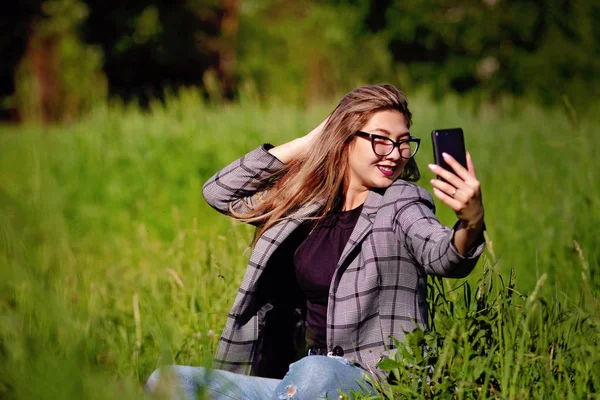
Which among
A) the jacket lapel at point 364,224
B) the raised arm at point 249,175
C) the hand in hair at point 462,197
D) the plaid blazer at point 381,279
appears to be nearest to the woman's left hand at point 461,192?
the hand in hair at point 462,197

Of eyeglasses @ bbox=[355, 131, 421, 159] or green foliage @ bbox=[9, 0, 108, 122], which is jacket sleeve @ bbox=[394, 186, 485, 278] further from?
green foliage @ bbox=[9, 0, 108, 122]

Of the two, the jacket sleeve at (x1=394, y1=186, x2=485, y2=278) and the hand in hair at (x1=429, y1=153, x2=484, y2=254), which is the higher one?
the hand in hair at (x1=429, y1=153, x2=484, y2=254)

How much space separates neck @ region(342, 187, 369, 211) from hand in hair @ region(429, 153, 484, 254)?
2.29 ft

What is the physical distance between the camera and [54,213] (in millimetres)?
4160

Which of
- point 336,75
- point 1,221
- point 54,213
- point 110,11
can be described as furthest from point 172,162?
point 110,11

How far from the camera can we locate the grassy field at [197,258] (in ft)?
6.51

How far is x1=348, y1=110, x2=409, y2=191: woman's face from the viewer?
2312 millimetres

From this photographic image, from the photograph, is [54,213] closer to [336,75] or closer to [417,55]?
[417,55]

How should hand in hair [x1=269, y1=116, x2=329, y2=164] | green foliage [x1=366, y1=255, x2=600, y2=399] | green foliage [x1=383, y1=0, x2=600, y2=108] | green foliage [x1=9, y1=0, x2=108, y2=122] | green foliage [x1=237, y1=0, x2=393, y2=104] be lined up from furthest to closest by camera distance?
1. green foliage [x1=237, y1=0, x2=393, y2=104]
2. green foliage [x1=9, y1=0, x2=108, y2=122]
3. green foliage [x1=383, y1=0, x2=600, y2=108]
4. hand in hair [x1=269, y1=116, x2=329, y2=164]
5. green foliage [x1=366, y1=255, x2=600, y2=399]

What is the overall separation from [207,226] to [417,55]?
15539mm

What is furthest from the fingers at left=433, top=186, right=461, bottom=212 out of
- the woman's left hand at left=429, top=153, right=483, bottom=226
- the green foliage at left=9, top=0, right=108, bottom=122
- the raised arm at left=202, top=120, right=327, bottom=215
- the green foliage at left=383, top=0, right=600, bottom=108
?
the green foliage at left=9, top=0, right=108, bottom=122

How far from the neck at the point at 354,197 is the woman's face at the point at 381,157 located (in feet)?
0.26

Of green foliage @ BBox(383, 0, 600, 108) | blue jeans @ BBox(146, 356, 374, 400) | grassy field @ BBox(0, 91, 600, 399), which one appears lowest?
blue jeans @ BBox(146, 356, 374, 400)

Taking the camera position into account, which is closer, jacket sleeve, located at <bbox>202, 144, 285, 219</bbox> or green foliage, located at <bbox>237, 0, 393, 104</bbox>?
jacket sleeve, located at <bbox>202, 144, 285, 219</bbox>
